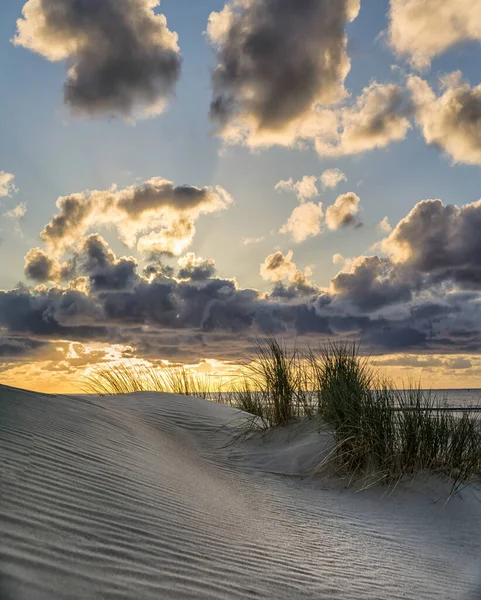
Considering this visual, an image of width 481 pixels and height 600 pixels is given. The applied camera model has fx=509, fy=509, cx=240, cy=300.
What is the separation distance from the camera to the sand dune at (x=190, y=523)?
7.13 feet

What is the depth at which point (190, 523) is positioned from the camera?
3.14 metres

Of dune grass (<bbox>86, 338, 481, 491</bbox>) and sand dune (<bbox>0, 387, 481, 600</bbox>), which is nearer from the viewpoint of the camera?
sand dune (<bbox>0, 387, 481, 600</bbox>)

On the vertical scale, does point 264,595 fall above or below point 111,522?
below

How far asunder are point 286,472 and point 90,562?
4089 mm

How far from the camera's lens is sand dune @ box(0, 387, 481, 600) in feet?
7.13

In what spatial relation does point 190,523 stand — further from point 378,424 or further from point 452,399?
point 452,399

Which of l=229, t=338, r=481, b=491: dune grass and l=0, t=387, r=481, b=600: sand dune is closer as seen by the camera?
l=0, t=387, r=481, b=600: sand dune

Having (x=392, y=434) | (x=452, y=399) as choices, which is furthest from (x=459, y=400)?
(x=392, y=434)

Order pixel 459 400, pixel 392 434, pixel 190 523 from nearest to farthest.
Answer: pixel 190 523
pixel 392 434
pixel 459 400

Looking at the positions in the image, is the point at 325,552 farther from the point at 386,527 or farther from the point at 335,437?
the point at 335,437

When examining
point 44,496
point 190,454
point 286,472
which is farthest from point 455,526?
point 44,496

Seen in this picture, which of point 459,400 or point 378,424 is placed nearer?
point 378,424

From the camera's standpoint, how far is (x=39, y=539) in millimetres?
2186

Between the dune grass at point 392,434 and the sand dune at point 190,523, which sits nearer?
the sand dune at point 190,523
